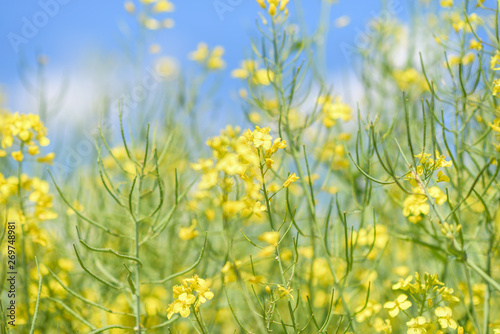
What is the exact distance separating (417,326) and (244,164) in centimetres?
58

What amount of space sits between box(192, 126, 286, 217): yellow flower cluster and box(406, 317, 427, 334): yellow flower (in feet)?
1.50

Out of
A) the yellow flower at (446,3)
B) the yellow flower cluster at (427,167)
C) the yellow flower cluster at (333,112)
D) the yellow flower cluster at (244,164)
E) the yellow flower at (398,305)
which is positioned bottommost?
the yellow flower at (398,305)

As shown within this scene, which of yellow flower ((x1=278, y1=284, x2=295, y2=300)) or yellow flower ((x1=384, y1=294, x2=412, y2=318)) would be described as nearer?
yellow flower ((x1=278, y1=284, x2=295, y2=300))

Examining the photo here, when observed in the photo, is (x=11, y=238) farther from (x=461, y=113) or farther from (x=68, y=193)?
(x=461, y=113)

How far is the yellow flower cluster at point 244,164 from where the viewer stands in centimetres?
104

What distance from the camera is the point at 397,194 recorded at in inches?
85.7

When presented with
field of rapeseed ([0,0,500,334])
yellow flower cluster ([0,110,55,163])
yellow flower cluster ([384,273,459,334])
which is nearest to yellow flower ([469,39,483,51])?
field of rapeseed ([0,0,500,334])

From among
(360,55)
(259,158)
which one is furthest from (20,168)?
(360,55)

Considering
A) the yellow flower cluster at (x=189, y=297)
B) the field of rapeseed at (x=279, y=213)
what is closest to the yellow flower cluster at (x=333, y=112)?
the field of rapeseed at (x=279, y=213)

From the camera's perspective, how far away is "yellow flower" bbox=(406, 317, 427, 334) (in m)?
1.05

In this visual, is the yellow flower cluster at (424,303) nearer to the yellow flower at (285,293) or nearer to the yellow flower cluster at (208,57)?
the yellow flower at (285,293)

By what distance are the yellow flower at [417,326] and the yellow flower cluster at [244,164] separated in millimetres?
457

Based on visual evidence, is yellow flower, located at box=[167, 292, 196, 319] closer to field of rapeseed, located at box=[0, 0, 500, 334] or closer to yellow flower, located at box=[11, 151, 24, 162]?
field of rapeseed, located at box=[0, 0, 500, 334]

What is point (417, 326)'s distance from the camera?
1.09 meters
